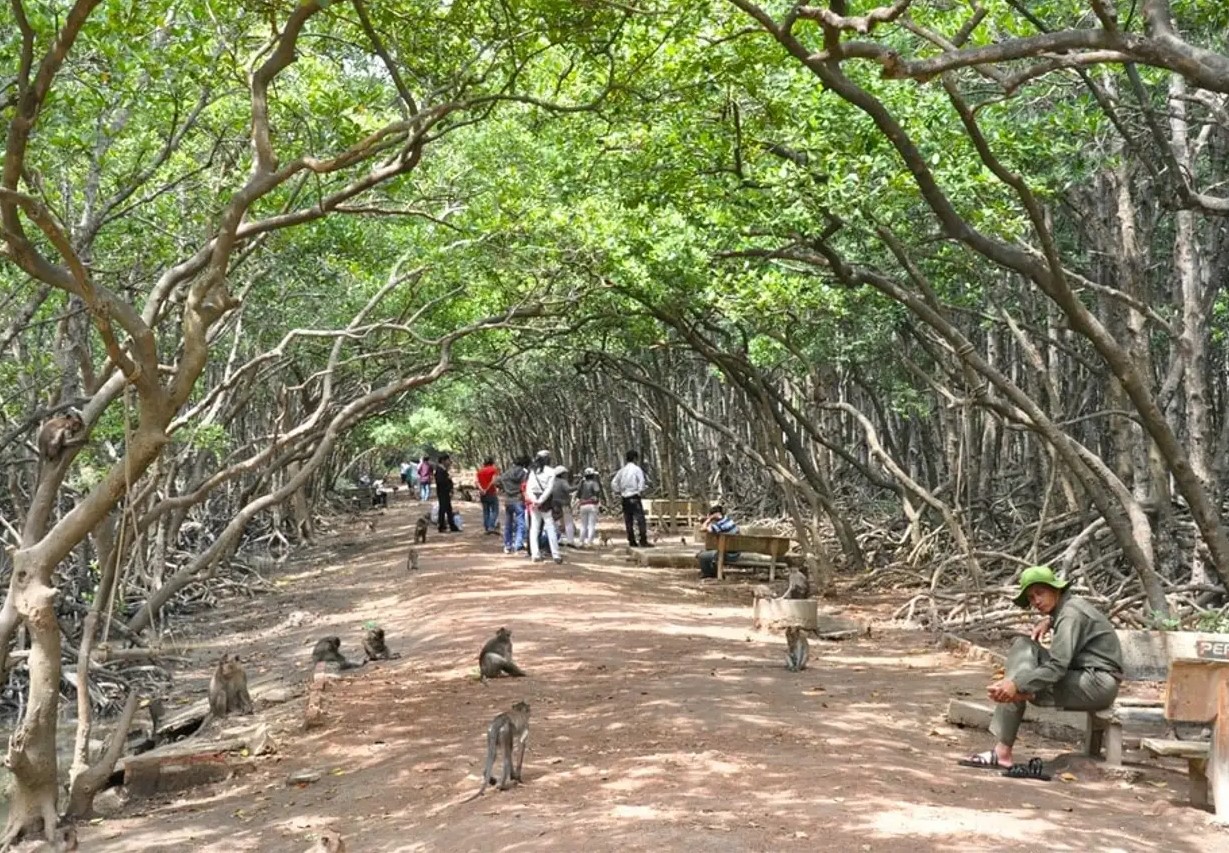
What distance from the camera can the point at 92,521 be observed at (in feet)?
25.3

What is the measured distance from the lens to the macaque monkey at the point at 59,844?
759 cm

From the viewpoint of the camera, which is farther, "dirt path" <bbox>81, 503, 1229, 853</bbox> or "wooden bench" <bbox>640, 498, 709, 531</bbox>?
"wooden bench" <bbox>640, 498, 709, 531</bbox>

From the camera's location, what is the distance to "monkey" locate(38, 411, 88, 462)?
26.6 feet

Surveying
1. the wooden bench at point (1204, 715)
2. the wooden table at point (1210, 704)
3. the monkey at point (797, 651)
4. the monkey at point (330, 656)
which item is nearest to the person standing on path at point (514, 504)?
the monkey at point (330, 656)

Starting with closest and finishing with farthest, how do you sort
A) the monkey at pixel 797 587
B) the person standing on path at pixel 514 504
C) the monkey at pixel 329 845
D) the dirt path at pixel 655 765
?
the monkey at pixel 329 845, the dirt path at pixel 655 765, the monkey at pixel 797 587, the person standing on path at pixel 514 504

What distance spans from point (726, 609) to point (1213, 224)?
7349mm

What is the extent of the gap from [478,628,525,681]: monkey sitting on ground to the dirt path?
142 mm

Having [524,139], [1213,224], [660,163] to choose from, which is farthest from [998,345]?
[660,163]

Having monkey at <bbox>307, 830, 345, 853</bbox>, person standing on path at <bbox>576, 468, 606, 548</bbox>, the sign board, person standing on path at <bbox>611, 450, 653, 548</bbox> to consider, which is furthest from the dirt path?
person standing on path at <bbox>576, 468, 606, 548</bbox>

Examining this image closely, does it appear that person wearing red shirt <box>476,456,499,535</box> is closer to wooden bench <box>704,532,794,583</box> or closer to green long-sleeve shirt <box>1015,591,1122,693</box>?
wooden bench <box>704,532,794,583</box>

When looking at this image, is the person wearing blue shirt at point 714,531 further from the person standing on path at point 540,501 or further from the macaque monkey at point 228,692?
the macaque monkey at point 228,692

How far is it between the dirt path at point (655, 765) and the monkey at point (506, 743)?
0.36 ft

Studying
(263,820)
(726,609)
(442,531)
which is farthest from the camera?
(442,531)

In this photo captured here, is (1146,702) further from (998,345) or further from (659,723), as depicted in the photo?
(998,345)
